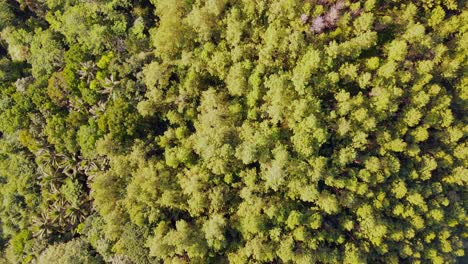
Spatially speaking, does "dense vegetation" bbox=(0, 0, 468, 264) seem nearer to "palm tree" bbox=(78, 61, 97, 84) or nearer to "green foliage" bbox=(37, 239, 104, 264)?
"green foliage" bbox=(37, 239, 104, 264)

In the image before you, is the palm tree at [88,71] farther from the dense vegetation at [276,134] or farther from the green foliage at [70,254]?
the green foliage at [70,254]

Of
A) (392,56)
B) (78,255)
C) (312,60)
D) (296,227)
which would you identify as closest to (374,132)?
(392,56)

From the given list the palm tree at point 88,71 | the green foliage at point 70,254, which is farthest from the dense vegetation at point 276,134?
the palm tree at point 88,71

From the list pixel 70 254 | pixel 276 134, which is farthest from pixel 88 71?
pixel 276 134

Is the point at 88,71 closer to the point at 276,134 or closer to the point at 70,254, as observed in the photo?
the point at 70,254

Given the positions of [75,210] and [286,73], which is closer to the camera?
[286,73]

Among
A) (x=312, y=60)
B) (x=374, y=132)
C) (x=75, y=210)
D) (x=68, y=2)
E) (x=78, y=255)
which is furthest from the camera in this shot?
(x=68, y=2)

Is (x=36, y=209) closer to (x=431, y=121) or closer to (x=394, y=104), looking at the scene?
(x=394, y=104)

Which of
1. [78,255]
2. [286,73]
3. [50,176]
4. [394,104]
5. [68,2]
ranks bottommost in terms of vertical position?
[78,255]
